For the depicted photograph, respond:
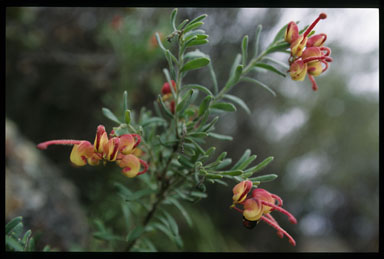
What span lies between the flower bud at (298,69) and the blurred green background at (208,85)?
671mm

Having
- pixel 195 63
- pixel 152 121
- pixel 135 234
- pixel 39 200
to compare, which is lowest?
pixel 39 200

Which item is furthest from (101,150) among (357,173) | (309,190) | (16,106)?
(357,173)

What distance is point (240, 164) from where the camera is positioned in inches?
17.3

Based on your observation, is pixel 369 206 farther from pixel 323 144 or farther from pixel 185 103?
pixel 185 103

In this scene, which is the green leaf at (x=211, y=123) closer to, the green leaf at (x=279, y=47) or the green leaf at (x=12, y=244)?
the green leaf at (x=279, y=47)

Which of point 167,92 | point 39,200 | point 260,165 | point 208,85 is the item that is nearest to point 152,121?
point 167,92

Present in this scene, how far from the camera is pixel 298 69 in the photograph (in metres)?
0.39

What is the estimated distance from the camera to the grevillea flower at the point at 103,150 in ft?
1.15

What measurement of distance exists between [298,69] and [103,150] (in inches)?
10.7

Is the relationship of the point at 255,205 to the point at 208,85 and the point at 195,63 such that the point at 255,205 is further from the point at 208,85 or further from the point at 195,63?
the point at 208,85

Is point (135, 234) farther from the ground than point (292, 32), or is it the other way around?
point (292, 32)

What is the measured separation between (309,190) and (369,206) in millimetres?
672

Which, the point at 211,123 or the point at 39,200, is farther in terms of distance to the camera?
the point at 39,200

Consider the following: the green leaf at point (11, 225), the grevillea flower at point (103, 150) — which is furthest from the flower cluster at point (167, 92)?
the green leaf at point (11, 225)
